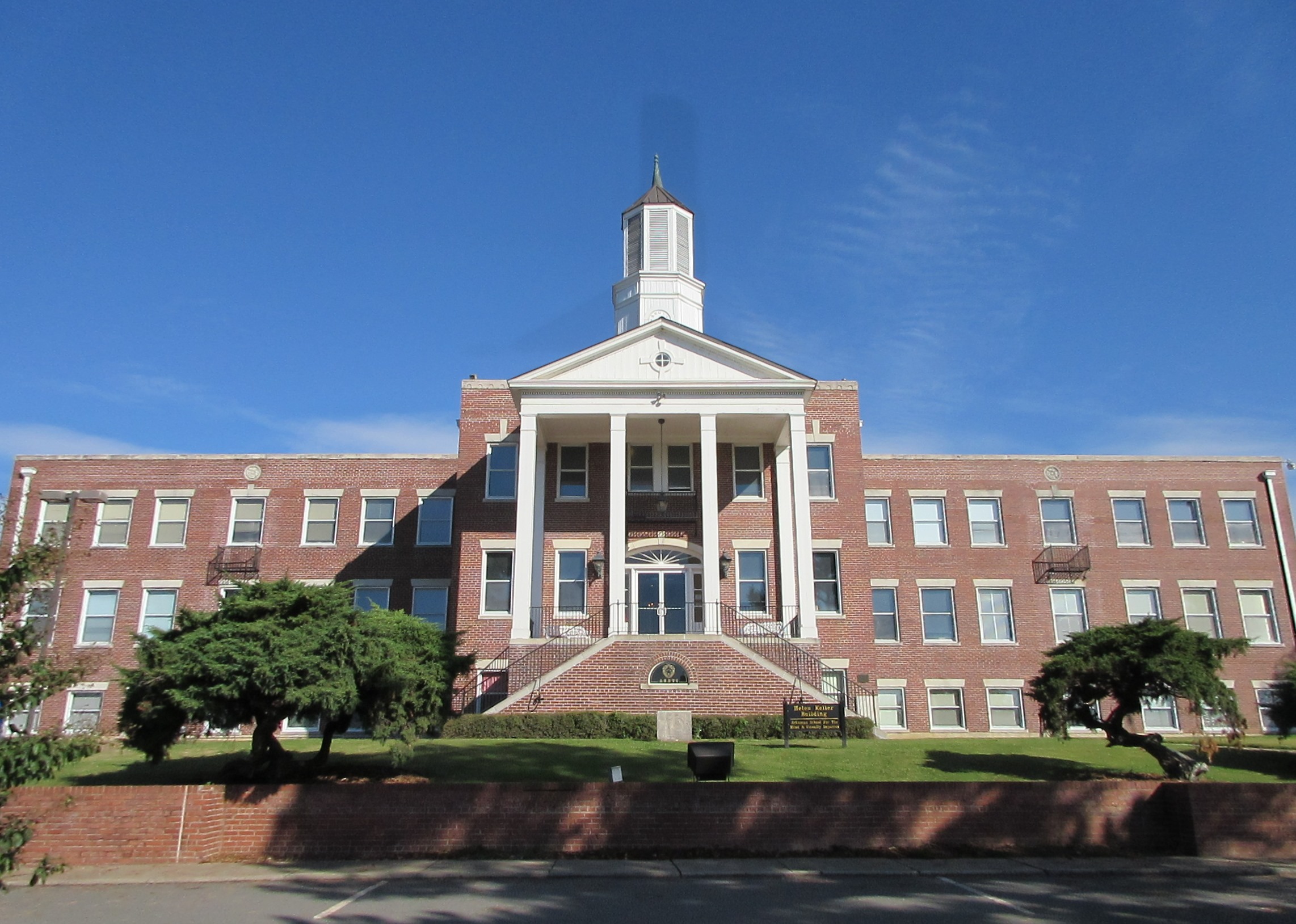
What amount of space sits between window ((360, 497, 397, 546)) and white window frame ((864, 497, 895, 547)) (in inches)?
636

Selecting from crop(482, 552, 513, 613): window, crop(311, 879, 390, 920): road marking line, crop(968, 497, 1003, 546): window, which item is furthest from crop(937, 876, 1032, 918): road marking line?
crop(968, 497, 1003, 546): window

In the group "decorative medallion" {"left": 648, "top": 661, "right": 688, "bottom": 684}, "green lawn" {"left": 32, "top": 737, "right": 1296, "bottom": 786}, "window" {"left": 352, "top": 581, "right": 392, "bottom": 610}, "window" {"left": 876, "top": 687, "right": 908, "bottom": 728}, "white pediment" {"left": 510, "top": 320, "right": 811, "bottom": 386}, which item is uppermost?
"white pediment" {"left": 510, "top": 320, "right": 811, "bottom": 386}

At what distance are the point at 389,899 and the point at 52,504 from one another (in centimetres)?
2875

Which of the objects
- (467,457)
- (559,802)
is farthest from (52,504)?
(559,802)

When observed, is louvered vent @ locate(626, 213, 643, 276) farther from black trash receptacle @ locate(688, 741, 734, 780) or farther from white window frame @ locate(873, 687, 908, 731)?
black trash receptacle @ locate(688, 741, 734, 780)

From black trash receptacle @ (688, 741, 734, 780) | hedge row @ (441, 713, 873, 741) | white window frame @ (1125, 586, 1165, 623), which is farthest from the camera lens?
white window frame @ (1125, 586, 1165, 623)

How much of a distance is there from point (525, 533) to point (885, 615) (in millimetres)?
13058

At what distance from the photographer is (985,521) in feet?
110

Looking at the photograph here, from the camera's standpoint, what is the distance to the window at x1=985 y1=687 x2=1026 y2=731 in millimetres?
31250

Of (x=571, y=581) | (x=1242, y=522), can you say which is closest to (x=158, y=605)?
(x=571, y=581)

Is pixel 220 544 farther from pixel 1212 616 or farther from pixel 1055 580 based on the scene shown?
pixel 1212 616

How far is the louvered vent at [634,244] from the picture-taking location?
112ft

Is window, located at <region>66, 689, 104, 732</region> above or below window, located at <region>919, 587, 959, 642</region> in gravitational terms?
below

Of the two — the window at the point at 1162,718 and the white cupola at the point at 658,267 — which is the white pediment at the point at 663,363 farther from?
the window at the point at 1162,718
